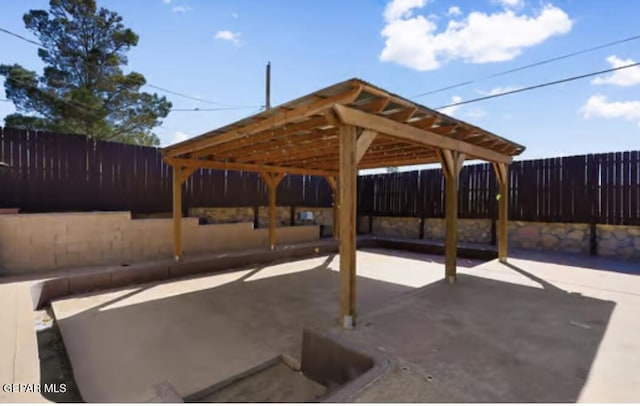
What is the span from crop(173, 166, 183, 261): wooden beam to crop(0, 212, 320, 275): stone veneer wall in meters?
0.32

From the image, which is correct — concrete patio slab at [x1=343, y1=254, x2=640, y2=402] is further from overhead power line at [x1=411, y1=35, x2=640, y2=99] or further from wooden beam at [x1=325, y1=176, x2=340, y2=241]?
wooden beam at [x1=325, y1=176, x2=340, y2=241]

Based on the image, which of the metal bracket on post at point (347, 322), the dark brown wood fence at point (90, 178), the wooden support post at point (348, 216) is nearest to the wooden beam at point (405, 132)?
the wooden support post at point (348, 216)

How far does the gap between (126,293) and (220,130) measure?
2.82 metres

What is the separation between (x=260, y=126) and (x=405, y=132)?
1785 mm

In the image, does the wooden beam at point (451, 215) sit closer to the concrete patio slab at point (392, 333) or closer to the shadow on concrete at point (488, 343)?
the concrete patio slab at point (392, 333)

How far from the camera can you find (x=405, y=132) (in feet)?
12.4

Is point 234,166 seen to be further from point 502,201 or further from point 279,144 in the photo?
point 502,201

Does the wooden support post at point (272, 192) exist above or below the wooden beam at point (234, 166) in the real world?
below

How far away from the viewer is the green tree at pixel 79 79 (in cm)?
868

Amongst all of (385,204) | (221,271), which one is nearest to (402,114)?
(221,271)

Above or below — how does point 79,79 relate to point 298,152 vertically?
above

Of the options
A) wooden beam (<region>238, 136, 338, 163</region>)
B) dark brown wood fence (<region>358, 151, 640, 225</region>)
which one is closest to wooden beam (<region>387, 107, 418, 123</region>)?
wooden beam (<region>238, 136, 338, 163</region>)

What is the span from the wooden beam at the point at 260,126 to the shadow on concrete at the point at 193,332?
2055 mm

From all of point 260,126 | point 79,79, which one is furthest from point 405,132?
point 79,79
